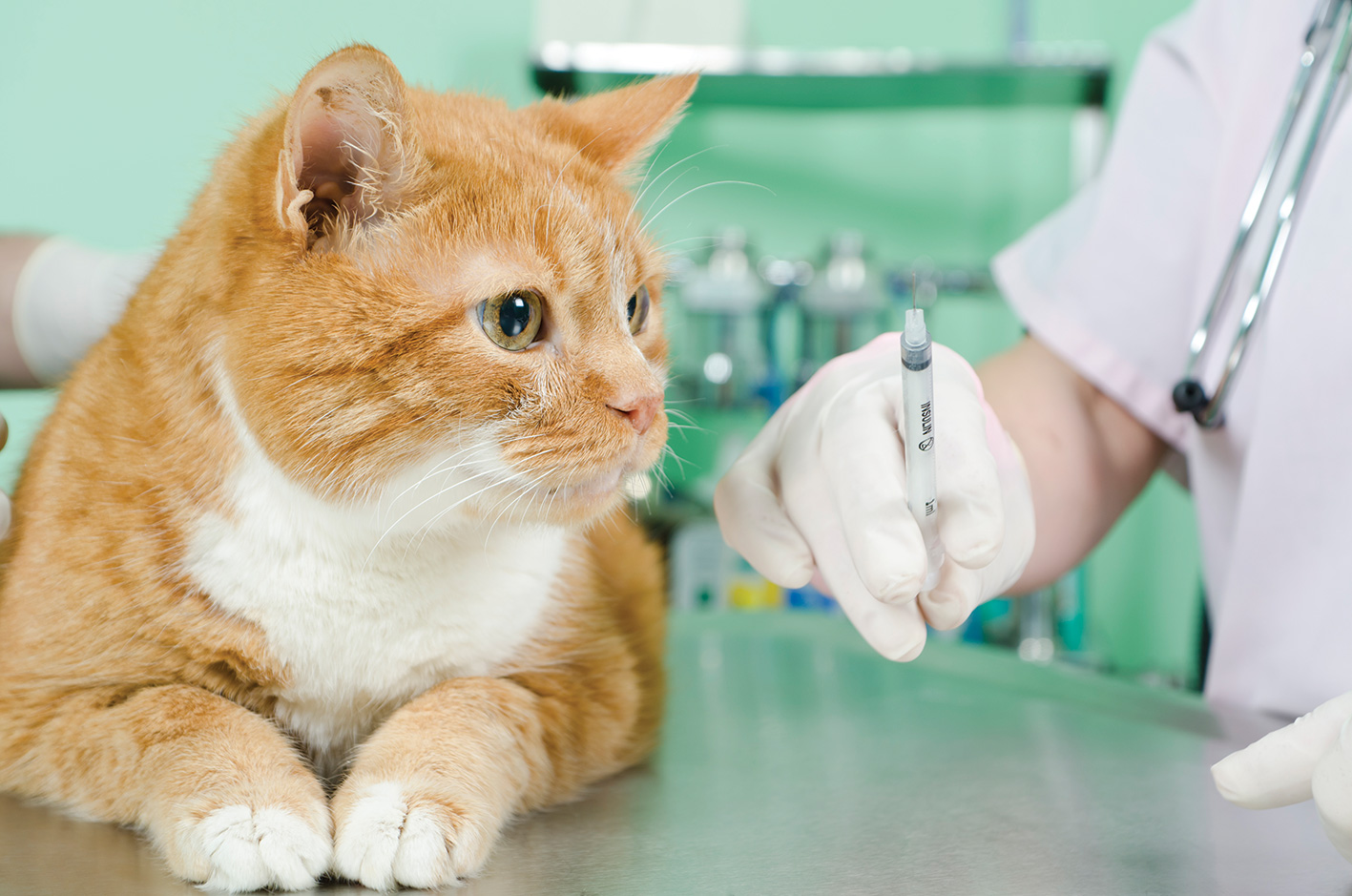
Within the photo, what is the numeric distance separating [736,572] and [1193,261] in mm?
1240

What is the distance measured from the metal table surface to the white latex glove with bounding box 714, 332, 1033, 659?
15 cm

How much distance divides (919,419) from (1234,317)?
0.62 meters

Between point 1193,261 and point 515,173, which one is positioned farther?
point 1193,261

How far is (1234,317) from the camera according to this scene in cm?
109

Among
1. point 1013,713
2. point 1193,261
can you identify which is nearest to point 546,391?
point 1013,713

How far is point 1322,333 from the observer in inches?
38.2

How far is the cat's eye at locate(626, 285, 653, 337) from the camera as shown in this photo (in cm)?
83

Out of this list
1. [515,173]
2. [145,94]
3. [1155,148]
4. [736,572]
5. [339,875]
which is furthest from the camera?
[736,572]

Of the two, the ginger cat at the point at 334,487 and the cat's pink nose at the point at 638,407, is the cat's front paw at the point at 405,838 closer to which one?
the ginger cat at the point at 334,487

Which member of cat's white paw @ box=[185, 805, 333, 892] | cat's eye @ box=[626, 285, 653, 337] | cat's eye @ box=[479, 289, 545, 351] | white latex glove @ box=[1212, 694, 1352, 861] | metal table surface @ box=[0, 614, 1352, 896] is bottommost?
metal table surface @ box=[0, 614, 1352, 896]

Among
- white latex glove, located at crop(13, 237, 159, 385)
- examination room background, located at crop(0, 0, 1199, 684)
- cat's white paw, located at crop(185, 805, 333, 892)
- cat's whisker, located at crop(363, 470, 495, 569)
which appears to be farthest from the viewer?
examination room background, located at crop(0, 0, 1199, 684)

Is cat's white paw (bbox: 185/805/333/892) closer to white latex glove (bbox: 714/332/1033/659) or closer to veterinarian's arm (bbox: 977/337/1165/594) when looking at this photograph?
white latex glove (bbox: 714/332/1033/659)

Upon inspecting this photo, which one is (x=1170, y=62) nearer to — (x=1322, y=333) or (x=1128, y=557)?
(x=1322, y=333)

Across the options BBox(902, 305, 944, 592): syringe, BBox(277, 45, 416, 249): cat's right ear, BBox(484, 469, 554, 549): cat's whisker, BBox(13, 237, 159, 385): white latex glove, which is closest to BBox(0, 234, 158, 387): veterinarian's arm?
BBox(13, 237, 159, 385): white latex glove
